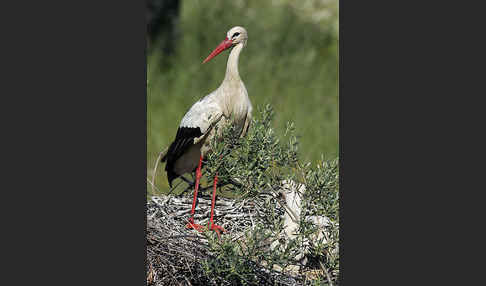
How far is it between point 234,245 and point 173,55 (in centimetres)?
206

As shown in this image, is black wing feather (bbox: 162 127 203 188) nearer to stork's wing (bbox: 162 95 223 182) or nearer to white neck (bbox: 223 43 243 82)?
stork's wing (bbox: 162 95 223 182)

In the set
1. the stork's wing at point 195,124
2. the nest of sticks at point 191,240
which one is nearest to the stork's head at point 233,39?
the stork's wing at point 195,124

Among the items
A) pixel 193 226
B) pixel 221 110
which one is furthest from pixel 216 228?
pixel 221 110

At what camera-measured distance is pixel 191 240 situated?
603 centimetres

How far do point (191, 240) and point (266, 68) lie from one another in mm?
1636

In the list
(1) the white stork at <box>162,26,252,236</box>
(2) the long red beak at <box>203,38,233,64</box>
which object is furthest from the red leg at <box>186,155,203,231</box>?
(2) the long red beak at <box>203,38,233,64</box>

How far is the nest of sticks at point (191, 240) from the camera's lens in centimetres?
587

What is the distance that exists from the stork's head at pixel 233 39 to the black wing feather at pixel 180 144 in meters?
0.68

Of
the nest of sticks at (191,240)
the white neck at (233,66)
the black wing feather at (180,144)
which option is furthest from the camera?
the black wing feather at (180,144)

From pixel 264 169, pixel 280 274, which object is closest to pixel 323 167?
pixel 264 169

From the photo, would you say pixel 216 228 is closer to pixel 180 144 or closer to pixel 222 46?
pixel 180 144

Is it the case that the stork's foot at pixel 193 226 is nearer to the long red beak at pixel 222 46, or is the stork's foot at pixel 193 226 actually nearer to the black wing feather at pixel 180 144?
the black wing feather at pixel 180 144

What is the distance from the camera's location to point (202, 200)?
21.5 ft

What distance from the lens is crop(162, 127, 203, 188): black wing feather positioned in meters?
6.21
